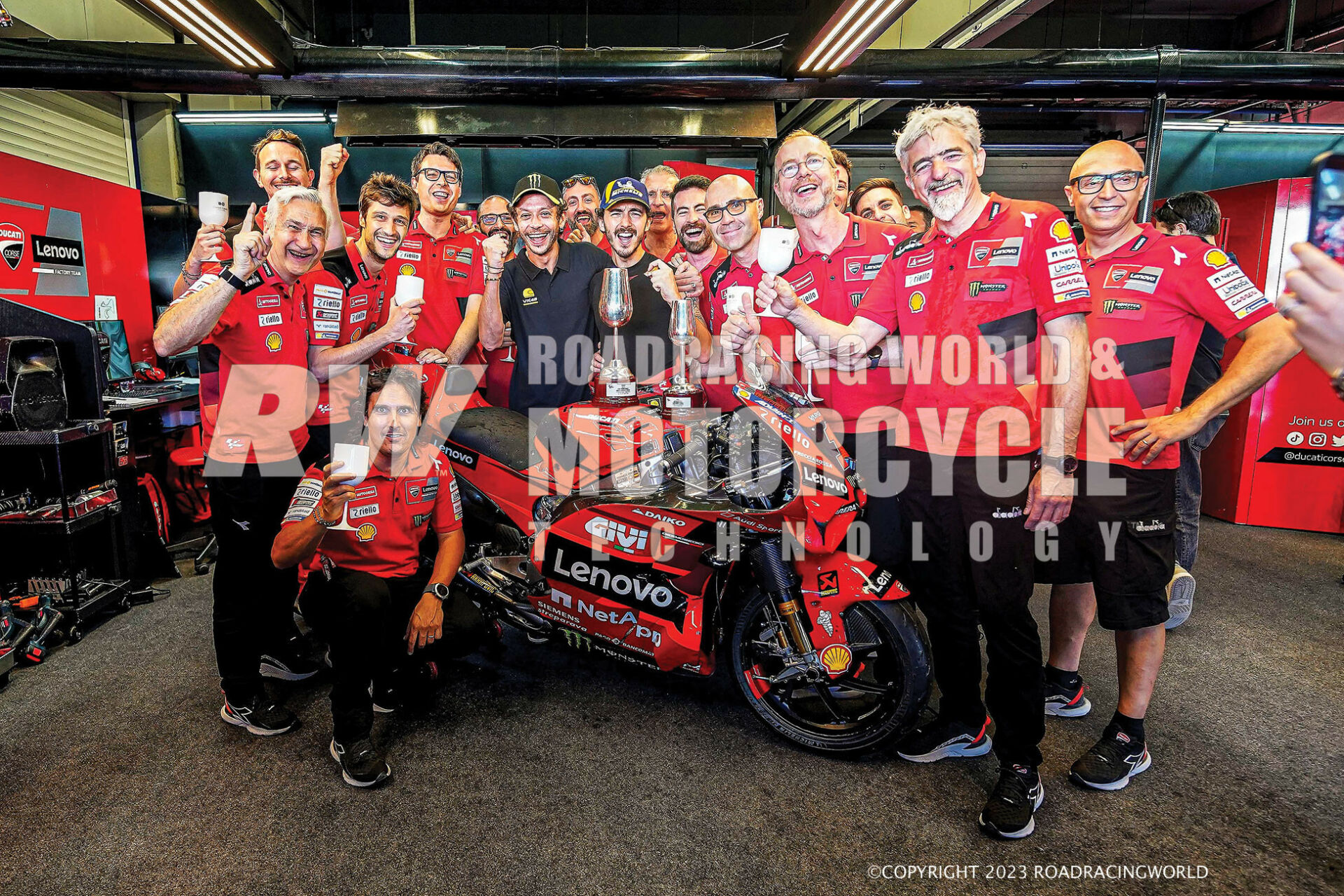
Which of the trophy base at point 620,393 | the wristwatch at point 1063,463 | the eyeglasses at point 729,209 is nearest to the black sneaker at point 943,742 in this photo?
the wristwatch at point 1063,463

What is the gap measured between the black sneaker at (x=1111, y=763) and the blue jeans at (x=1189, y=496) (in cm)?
146

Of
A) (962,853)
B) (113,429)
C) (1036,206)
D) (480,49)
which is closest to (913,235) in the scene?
(1036,206)

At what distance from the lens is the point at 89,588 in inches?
128

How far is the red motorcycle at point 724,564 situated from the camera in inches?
77.3

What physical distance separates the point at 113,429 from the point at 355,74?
7.36 feet

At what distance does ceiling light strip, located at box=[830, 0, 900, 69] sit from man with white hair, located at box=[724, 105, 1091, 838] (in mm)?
1231

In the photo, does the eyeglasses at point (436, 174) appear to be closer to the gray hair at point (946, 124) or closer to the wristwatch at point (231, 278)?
the wristwatch at point (231, 278)

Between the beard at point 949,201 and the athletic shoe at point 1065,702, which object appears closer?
the beard at point 949,201

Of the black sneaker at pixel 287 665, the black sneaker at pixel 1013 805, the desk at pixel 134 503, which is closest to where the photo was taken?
the black sneaker at pixel 1013 805

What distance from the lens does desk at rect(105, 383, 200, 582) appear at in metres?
3.48

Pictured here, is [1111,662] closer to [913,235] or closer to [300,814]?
[913,235]

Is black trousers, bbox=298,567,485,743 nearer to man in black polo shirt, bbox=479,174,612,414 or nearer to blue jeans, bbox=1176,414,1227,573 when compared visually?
man in black polo shirt, bbox=479,174,612,414

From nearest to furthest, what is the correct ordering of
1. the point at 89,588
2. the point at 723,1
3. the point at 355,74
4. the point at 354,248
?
the point at 354,248 < the point at 89,588 < the point at 355,74 < the point at 723,1

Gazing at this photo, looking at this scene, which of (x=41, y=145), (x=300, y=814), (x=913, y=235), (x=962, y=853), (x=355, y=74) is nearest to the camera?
(x=962, y=853)
